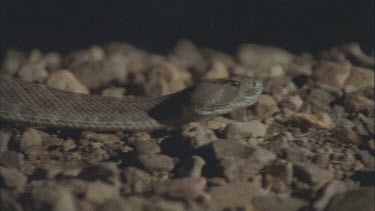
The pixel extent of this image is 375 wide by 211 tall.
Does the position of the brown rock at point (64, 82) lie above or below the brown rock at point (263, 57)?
below

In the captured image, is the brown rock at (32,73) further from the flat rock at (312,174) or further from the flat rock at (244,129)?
the flat rock at (312,174)

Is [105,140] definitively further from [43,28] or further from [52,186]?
[43,28]

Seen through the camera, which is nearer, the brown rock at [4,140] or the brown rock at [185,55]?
the brown rock at [4,140]

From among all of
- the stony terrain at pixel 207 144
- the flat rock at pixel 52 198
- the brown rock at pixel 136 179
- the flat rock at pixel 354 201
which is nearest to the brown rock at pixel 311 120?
the stony terrain at pixel 207 144

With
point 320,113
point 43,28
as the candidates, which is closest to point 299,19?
point 320,113

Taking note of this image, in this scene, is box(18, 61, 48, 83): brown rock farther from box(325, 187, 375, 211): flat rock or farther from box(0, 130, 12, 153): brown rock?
box(325, 187, 375, 211): flat rock

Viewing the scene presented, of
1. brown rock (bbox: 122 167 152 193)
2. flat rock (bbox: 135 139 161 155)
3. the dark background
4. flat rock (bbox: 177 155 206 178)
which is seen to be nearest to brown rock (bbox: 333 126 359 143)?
flat rock (bbox: 177 155 206 178)

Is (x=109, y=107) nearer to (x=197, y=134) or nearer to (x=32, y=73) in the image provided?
(x=197, y=134)
